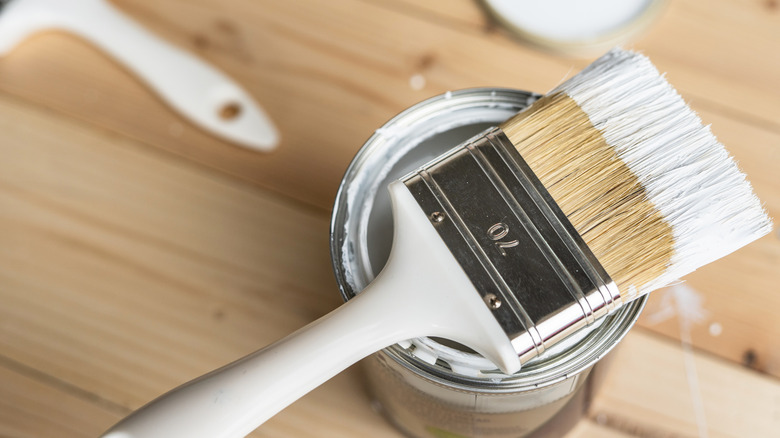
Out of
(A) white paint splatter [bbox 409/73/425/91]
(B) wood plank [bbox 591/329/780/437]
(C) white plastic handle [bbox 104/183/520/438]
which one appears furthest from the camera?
(A) white paint splatter [bbox 409/73/425/91]

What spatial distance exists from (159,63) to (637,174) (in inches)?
19.0

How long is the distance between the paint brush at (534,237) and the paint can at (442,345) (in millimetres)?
31

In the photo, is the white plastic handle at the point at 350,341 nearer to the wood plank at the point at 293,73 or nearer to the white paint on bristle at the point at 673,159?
the white paint on bristle at the point at 673,159

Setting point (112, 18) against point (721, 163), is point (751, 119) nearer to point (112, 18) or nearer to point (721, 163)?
point (721, 163)

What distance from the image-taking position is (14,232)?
0.67m

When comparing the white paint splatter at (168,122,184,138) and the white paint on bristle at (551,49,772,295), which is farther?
the white paint splatter at (168,122,184,138)

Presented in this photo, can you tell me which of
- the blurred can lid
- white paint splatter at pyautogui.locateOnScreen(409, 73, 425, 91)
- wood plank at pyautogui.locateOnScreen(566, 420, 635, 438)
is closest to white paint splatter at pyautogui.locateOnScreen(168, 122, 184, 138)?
white paint splatter at pyautogui.locateOnScreen(409, 73, 425, 91)

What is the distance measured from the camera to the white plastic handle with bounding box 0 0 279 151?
2.25ft

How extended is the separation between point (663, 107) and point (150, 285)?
46 centimetres

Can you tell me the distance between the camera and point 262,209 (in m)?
0.67

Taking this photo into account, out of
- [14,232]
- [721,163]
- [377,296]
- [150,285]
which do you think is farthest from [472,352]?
[14,232]

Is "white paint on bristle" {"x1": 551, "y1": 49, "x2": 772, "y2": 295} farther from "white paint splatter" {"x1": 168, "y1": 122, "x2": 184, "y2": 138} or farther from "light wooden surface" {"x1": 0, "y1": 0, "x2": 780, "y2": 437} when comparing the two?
"white paint splatter" {"x1": 168, "y1": 122, "x2": 184, "y2": 138}

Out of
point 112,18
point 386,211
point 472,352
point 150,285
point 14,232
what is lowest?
point 472,352

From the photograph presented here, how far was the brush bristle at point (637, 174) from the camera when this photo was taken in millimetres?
408
